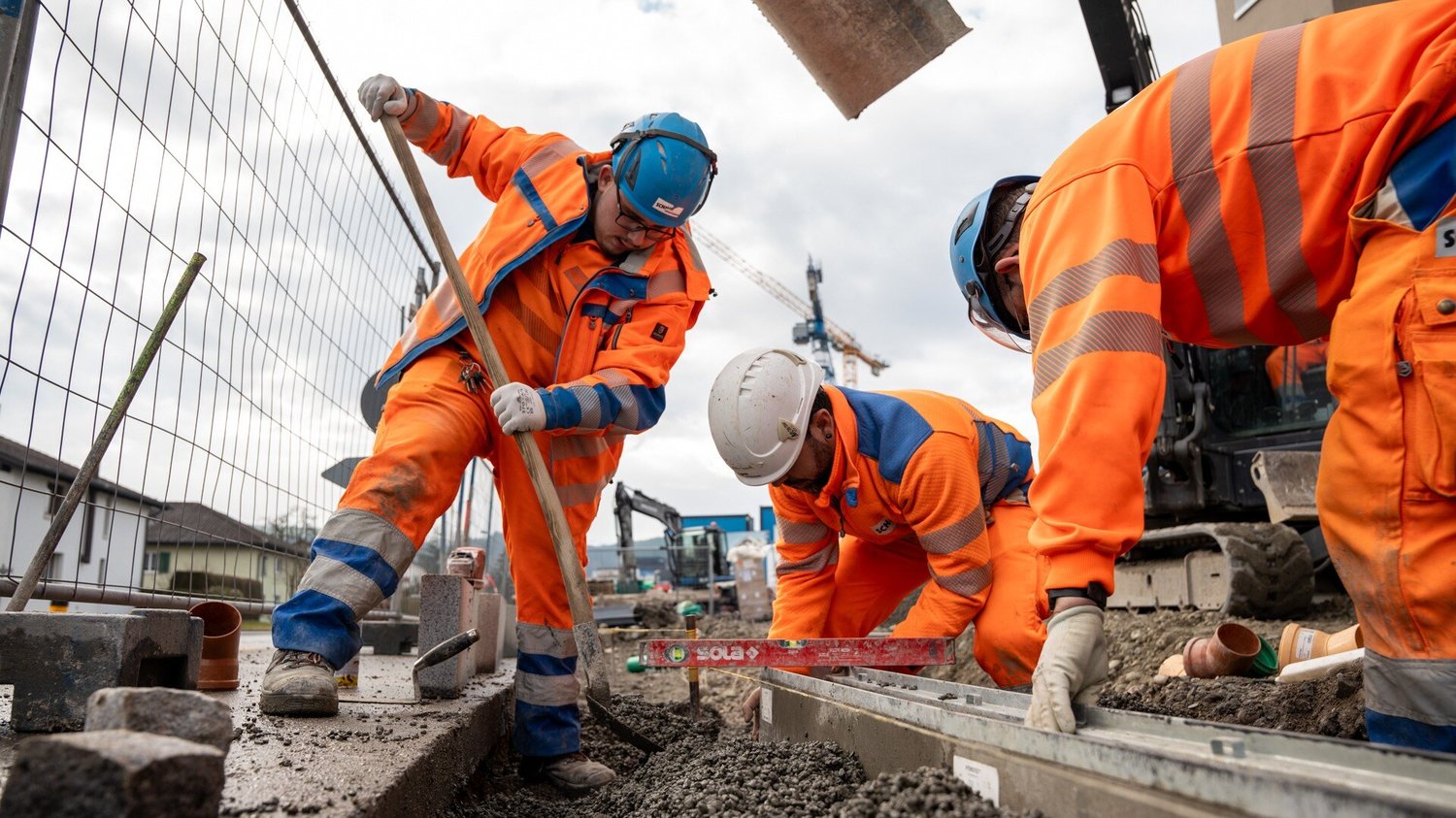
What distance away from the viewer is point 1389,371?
1.49 meters

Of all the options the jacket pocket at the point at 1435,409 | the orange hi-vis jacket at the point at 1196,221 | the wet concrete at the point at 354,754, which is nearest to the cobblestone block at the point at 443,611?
the wet concrete at the point at 354,754

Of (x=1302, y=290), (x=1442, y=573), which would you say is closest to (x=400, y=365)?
(x=1302, y=290)

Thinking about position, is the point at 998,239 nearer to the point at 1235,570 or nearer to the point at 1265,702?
the point at 1265,702

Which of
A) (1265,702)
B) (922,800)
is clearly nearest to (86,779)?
(922,800)

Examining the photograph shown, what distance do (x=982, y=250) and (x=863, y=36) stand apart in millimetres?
1483

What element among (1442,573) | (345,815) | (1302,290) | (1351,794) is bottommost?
(345,815)

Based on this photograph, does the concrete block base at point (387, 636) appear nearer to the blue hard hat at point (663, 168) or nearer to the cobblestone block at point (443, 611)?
the cobblestone block at point (443, 611)

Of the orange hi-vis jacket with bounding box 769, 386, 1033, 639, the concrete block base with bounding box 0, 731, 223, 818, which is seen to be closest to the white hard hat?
the orange hi-vis jacket with bounding box 769, 386, 1033, 639

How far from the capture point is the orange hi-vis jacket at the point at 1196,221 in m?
1.62

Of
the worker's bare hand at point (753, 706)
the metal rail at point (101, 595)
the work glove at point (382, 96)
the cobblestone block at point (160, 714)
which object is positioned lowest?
the worker's bare hand at point (753, 706)

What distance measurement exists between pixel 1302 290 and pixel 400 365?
8.46 feet

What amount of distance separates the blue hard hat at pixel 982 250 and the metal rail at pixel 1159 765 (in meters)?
1.07

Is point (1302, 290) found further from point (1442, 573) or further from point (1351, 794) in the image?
point (1351, 794)

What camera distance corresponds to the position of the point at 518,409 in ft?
9.55
